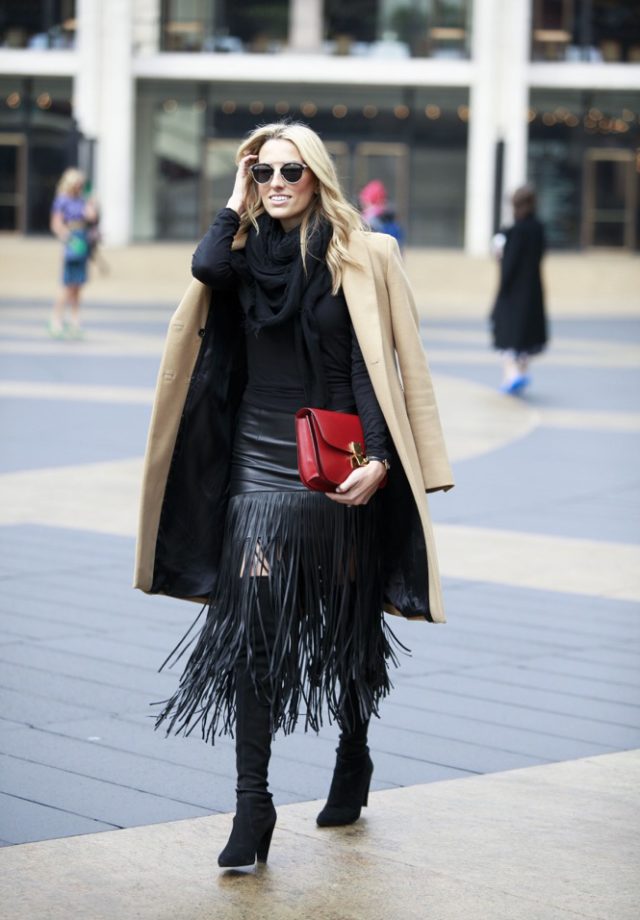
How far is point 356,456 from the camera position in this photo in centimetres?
400

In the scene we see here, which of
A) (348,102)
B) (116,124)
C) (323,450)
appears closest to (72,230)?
(323,450)

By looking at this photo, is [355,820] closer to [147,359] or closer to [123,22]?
[147,359]

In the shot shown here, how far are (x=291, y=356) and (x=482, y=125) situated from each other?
139 feet

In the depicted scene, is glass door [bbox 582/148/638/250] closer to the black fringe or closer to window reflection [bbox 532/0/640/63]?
window reflection [bbox 532/0/640/63]

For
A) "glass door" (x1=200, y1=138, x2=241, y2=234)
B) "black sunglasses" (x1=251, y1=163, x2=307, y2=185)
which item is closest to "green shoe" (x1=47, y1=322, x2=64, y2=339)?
"black sunglasses" (x1=251, y1=163, x2=307, y2=185)

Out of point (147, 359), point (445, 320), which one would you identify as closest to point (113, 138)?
point (445, 320)

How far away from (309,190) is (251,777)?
1.46 metres

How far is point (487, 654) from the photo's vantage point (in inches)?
248

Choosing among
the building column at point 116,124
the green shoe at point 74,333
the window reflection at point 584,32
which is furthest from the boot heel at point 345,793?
the window reflection at point 584,32

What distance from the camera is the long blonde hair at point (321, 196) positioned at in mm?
4117

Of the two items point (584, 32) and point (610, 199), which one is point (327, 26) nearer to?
point (584, 32)

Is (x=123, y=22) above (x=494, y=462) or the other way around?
above

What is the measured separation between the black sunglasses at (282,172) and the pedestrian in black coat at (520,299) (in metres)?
11.9

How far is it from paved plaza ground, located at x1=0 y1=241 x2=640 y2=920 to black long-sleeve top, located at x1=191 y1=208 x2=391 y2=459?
3.63 feet
